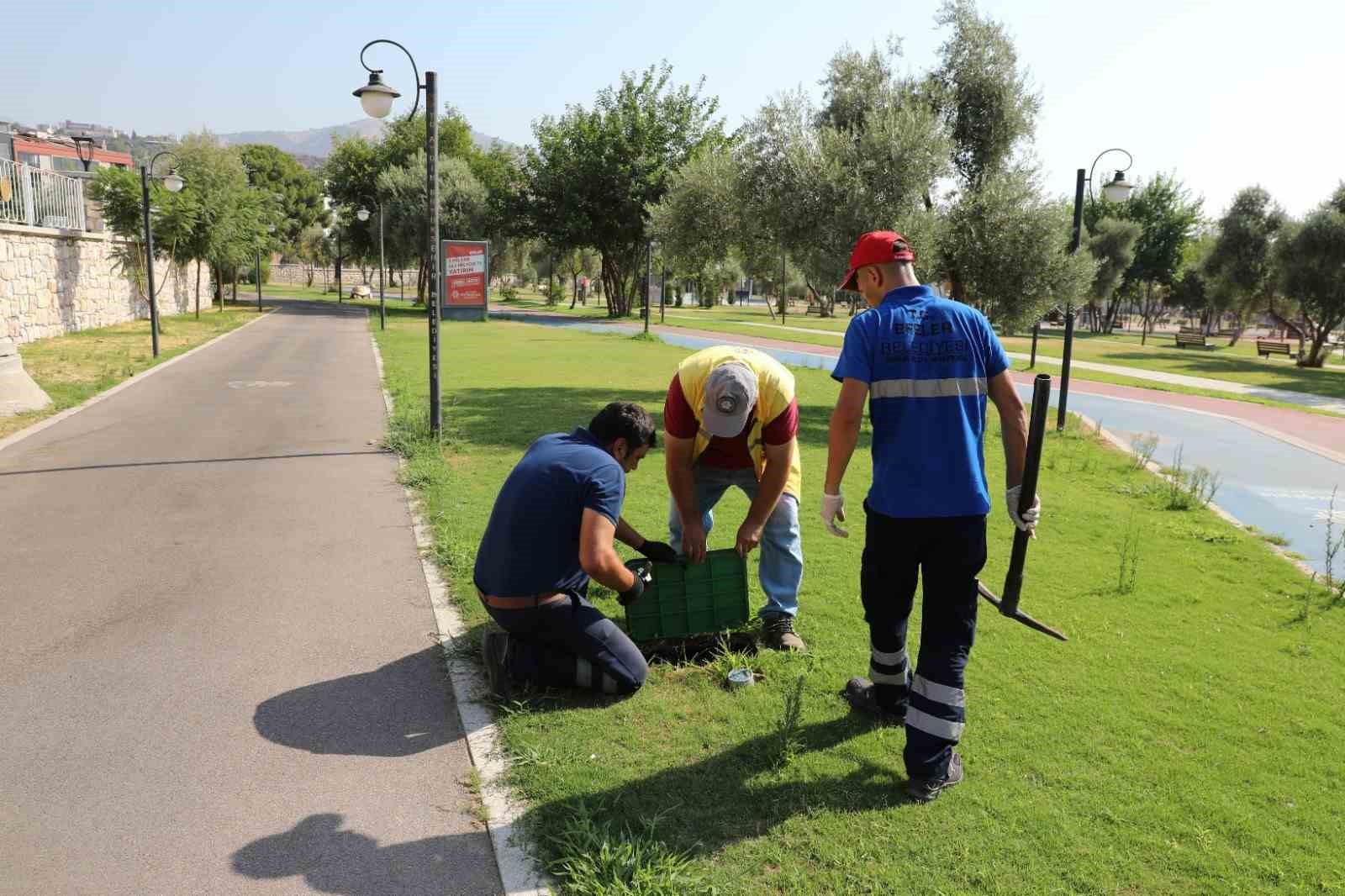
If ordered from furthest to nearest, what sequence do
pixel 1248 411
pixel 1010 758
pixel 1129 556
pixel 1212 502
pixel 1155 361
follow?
pixel 1155 361 < pixel 1248 411 < pixel 1212 502 < pixel 1129 556 < pixel 1010 758

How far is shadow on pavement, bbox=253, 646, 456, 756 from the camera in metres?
3.70

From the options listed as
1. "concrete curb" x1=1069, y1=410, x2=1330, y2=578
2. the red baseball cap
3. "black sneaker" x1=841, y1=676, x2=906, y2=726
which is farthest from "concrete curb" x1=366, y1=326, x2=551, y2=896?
"concrete curb" x1=1069, y1=410, x2=1330, y2=578

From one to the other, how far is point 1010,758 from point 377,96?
30.1 feet

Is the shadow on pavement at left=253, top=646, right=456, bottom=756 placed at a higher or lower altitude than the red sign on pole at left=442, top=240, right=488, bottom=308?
lower

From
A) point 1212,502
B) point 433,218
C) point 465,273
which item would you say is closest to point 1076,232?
point 1212,502

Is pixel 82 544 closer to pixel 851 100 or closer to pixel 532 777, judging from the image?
pixel 532 777

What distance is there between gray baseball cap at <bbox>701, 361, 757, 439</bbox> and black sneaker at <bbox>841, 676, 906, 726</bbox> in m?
1.30

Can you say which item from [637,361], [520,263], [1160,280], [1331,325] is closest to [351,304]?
[520,263]

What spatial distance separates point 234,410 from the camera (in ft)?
40.6

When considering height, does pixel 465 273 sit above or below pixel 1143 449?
above

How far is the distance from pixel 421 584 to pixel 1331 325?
118 ft

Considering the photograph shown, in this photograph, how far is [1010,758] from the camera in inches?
144

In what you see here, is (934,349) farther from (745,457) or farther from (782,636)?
(782,636)

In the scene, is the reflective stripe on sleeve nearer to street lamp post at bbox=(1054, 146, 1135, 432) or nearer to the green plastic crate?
the green plastic crate
